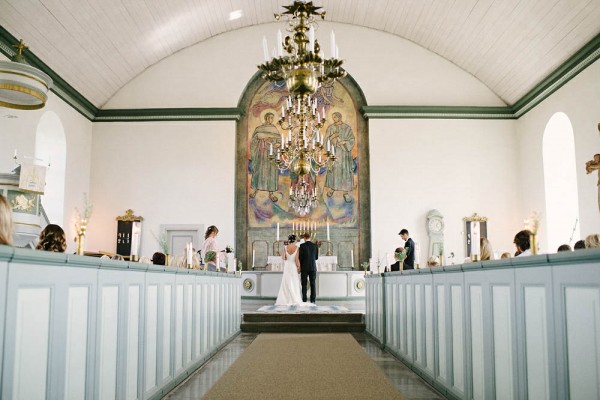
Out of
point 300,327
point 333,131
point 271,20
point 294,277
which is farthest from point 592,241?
point 271,20

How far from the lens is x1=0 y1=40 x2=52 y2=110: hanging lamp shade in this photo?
23.5 feet

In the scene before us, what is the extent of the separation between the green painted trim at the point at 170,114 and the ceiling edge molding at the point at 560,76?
7909 mm

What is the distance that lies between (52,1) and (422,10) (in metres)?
8.97

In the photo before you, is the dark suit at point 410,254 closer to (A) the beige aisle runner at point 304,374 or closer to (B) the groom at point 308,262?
(A) the beige aisle runner at point 304,374

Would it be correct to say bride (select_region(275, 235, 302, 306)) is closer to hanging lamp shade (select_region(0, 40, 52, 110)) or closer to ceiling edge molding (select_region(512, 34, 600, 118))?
hanging lamp shade (select_region(0, 40, 52, 110))

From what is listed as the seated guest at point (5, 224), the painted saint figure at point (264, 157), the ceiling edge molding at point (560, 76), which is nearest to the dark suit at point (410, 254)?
the ceiling edge molding at point (560, 76)

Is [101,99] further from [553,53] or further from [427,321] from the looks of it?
[427,321]

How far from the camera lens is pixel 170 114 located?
16109mm

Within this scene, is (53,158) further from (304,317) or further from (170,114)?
(304,317)

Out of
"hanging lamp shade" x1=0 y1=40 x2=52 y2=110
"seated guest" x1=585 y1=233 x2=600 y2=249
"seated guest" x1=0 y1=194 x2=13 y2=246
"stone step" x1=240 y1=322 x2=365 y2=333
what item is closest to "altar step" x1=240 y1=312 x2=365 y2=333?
"stone step" x1=240 y1=322 x2=365 y2=333

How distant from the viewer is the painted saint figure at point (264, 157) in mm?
15977

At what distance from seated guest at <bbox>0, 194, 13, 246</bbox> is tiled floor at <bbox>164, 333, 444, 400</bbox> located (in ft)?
8.81

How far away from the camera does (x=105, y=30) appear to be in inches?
522

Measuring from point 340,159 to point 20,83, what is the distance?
10.1 m
